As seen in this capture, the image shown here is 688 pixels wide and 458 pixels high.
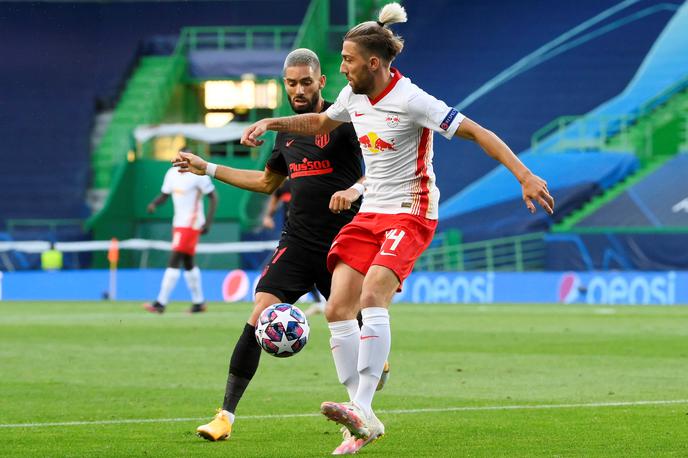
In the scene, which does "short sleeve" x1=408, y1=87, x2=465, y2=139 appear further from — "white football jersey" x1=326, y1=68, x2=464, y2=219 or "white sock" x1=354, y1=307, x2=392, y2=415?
"white sock" x1=354, y1=307, x2=392, y2=415

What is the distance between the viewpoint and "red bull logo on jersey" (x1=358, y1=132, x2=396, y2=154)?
7.01 m

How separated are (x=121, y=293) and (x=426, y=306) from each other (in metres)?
6.60

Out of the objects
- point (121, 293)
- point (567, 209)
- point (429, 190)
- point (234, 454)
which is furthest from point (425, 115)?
point (567, 209)

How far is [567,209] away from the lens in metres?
31.0

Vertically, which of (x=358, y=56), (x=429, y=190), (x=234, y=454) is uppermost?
(x=358, y=56)

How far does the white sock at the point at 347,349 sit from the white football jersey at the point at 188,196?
13.3 m

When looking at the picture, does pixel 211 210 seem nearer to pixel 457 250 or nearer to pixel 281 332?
pixel 457 250

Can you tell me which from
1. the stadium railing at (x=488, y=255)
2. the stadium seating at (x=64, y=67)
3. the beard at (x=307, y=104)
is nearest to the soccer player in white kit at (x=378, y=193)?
the beard at (x=307, y=104)

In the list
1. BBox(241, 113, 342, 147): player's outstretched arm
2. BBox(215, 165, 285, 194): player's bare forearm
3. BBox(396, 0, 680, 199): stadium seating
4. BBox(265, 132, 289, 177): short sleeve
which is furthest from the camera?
BBox(396, 0, 680, 199): stadium seating

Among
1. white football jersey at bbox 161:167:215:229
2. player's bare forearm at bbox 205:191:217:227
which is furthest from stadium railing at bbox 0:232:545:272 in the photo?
white football jersey at bbox 161:167:215:229

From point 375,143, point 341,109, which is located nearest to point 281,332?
point 375,143

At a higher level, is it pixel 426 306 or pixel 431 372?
pixel 431 372

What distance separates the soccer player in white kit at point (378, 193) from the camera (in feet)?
22.3

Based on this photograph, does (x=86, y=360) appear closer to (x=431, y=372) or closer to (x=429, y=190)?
(x=431, y=372)
